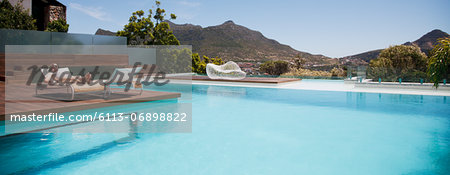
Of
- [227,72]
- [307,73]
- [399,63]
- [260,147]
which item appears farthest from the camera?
[307,73]

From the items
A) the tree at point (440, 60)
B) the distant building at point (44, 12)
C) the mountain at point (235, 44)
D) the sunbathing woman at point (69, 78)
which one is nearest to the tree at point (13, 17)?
the distant building at point (44, 12)

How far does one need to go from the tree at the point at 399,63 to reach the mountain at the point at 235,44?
18.2 meters

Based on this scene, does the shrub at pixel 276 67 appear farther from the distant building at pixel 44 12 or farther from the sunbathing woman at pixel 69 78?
the distant building at pixel 44 12

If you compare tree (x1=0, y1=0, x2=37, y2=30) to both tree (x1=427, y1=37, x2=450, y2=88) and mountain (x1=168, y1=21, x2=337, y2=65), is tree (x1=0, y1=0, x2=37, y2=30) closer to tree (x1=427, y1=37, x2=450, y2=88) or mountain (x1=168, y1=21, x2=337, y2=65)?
tree (x1=427, y1=37, x2=450, y2=88)

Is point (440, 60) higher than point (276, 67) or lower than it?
lower

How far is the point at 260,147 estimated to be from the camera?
4.21 meters

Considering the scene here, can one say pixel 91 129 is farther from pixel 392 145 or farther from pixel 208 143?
pixel 392 145

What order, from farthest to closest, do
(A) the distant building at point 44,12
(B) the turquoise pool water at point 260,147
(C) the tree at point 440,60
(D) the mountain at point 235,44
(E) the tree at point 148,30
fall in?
(D) the mountain at point 235,44, (A) the distant building at point 44,12, (E) the tree at point 148,30, (B) the turquoise pool water at point 260,147, (C) the tree at point 440,60

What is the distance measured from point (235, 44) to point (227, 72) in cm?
2459

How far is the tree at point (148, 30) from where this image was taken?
20609 millimetres

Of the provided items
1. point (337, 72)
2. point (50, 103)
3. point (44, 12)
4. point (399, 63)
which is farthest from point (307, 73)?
point (44, 12)

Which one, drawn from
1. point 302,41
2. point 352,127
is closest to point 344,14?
point 302,41

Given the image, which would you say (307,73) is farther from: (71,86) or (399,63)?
(71,86)

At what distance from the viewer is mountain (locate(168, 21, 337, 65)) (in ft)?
113
